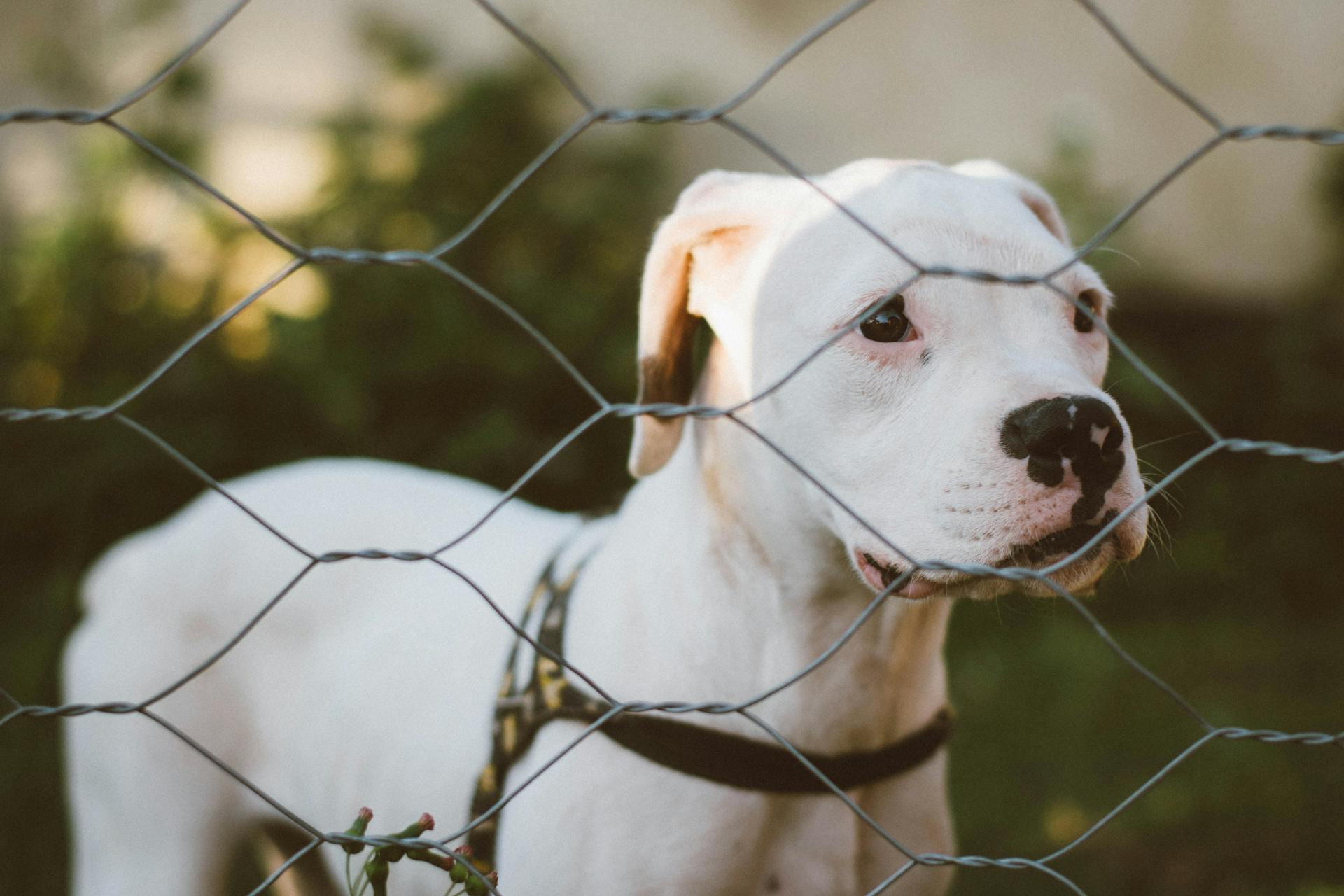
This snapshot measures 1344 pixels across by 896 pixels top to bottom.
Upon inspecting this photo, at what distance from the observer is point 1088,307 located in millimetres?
1473

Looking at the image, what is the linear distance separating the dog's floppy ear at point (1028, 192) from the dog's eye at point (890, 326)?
0.34 m

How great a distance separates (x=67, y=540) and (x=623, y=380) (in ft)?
6.51

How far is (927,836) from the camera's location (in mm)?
1553

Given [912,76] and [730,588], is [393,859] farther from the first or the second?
[912,76]

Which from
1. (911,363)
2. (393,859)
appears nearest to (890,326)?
(911,363)

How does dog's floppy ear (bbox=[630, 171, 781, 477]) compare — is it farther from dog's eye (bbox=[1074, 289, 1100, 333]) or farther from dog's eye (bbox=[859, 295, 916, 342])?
dog's eye (bbox=[1074, 289, 1100, 333])

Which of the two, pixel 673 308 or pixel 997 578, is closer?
pixel 997 578

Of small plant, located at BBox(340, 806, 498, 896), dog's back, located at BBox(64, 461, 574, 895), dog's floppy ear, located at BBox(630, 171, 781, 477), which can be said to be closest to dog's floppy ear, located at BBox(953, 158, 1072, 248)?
dog's floppy ear, located at BBox(630, 171, 781, 477)

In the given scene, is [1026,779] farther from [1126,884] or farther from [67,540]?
[67,540]

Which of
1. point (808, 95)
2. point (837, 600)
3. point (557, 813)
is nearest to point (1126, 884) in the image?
point (837, 600)

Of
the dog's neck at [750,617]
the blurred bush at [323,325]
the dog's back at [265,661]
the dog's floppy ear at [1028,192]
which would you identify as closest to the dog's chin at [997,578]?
the dog's neck at [750,617]

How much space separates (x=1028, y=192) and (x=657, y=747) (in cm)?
95

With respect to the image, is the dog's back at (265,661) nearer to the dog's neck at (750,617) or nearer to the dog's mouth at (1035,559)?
the dog's neck at (750,617)

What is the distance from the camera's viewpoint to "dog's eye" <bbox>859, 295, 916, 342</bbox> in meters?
1.32
